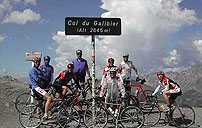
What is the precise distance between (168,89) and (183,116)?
1.06 m

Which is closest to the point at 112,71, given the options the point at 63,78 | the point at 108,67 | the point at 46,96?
the point at 108,67

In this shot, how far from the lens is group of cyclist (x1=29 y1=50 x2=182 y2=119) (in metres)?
13.7

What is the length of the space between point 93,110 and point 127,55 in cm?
329

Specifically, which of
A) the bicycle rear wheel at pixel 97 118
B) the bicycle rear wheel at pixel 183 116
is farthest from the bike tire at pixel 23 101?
the bicycle rear wheel at pixel 183 116

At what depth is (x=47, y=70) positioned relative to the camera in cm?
1467

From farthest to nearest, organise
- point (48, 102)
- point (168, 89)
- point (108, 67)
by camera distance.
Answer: point (168, 89) → point (108, 67) → point (48, 102)

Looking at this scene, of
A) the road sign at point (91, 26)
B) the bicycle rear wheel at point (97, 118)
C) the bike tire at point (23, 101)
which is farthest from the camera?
the bike tire at point (23, 101)

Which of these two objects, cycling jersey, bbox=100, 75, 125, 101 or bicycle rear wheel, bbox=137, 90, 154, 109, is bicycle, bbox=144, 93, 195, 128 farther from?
cycling jersey, bbox=100, 75, 125, 101

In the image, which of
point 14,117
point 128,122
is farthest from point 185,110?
point 14,117

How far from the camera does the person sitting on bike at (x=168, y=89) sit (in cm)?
1497

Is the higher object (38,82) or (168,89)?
(38,82)

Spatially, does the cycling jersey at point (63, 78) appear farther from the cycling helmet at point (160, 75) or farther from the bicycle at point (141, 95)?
the cycling helmet at point (160, 75)

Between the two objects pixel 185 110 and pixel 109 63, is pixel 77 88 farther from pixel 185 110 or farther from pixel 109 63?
pixel 185 110

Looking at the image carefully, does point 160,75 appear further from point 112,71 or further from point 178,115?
point 112,71
